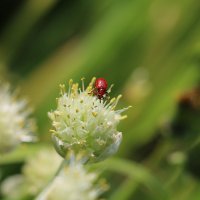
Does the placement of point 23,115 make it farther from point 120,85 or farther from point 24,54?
point 24,54

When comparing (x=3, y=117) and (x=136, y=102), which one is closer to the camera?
(x=3, y=117)

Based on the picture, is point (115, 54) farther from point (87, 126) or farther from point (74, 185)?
point (87, 126)

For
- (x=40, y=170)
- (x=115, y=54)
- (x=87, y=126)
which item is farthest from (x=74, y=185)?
(x=115, y=54)

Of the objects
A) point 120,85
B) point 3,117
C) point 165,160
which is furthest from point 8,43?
point 3,117

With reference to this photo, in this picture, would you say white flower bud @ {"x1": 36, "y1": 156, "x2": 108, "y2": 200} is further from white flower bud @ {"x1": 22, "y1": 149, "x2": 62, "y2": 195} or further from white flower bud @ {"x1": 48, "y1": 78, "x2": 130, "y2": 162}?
white flower bud @ {"x1": 22, "y1": 149, "x2": 62, "y2": 195}

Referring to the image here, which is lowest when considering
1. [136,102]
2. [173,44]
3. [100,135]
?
[100,135]
